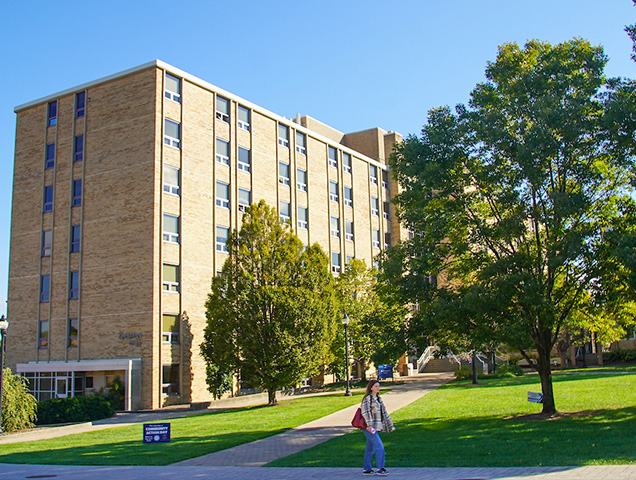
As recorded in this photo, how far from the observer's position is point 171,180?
116ft

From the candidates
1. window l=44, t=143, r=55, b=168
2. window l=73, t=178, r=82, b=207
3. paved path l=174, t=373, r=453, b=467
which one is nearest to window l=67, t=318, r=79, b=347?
window l=73, t=178, r=82, b=207

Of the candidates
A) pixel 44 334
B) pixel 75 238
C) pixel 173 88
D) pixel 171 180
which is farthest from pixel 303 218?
pixel 44 334

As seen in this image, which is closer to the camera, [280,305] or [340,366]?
[280,305]

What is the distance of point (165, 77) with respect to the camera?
1420 inches

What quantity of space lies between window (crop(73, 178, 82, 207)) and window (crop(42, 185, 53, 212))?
6.51 ft

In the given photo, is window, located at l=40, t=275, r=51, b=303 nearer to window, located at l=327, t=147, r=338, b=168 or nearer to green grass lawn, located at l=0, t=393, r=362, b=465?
green grass lawn, located at l=0, t=393, r=362, b=465

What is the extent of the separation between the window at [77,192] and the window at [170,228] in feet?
20.5

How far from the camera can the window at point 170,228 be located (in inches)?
Answer: 1357

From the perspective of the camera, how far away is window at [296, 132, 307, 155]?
4672 cm

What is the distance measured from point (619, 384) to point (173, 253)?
2352 centimetres

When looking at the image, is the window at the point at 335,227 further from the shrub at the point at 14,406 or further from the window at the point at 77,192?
the shrub at the point at 14,406

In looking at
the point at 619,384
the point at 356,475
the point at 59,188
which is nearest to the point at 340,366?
the point at 619,384

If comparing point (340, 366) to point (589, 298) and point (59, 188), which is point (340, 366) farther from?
point (589, 298)

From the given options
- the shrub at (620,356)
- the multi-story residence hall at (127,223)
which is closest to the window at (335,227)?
the multi-story residence hall at (127,223)
